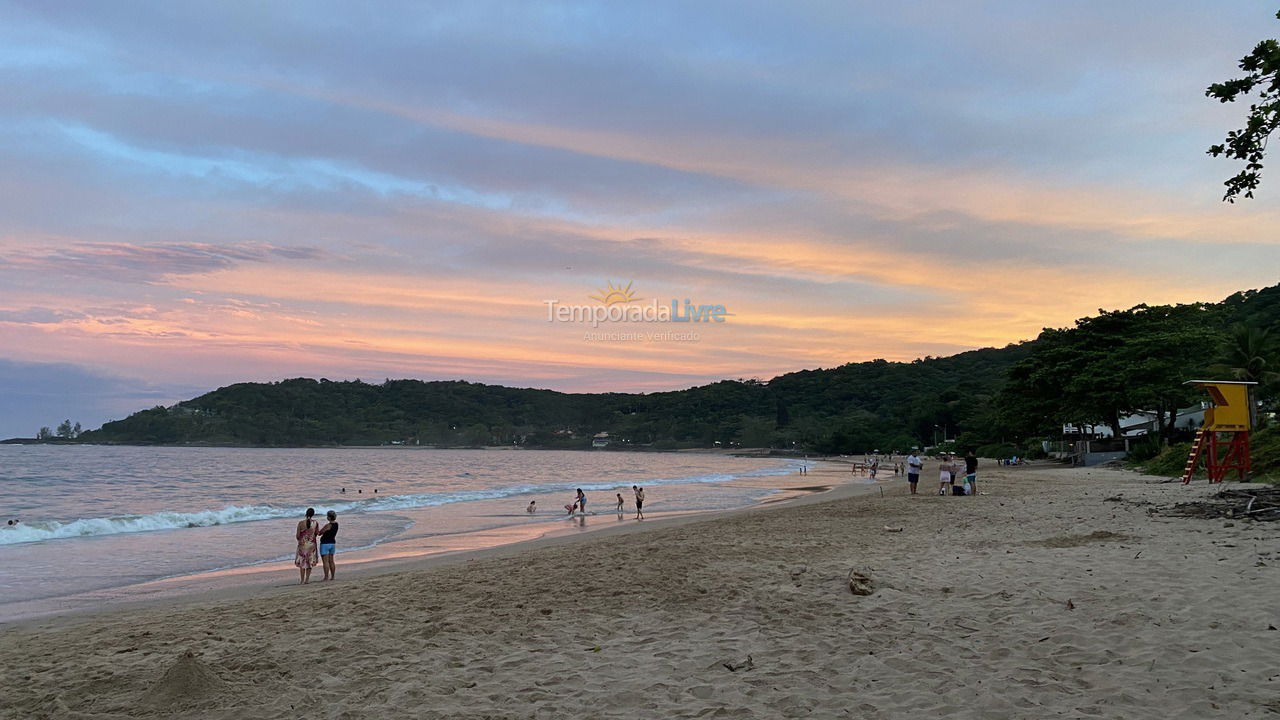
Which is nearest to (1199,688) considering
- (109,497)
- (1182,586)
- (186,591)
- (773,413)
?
(1182,586)

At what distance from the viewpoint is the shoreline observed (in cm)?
1095

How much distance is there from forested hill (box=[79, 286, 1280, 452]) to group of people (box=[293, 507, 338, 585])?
39.8m

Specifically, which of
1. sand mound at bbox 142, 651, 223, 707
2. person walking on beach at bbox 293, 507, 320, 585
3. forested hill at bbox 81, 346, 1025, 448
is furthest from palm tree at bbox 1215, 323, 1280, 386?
forested hill at bbox 81, 346, 1025, 448

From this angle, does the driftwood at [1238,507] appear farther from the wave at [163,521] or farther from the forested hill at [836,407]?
the forested hill at [836,407]

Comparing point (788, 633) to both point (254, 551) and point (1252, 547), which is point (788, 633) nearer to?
point (1252, 547)

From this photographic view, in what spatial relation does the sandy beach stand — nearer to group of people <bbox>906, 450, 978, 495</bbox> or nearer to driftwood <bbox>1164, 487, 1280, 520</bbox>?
driftwood <bbox>1164, 487, 1280, 520</bbox>

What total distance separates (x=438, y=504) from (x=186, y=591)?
23115 mm

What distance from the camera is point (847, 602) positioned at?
7746 mm

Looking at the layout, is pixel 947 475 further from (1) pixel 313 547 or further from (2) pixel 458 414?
(2) pixel 458 414

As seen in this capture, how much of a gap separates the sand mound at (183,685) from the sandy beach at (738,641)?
0.06 ft

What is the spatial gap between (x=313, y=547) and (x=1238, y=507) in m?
15.2

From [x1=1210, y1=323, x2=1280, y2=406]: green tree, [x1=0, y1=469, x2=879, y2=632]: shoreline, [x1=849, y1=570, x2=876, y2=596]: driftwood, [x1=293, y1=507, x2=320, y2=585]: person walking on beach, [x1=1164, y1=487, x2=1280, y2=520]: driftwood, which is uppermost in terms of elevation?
[x1=1210, y1=323, x2=1280, y2=406]: green tree

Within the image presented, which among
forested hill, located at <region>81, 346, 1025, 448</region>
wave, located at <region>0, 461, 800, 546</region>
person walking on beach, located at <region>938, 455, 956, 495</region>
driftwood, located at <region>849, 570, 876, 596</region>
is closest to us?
driftwood, located at <region>849, 570, 876, 596</region>

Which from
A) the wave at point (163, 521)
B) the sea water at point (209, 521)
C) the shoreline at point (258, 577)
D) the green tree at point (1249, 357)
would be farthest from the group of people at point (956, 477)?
the wave at point (163, 521)
